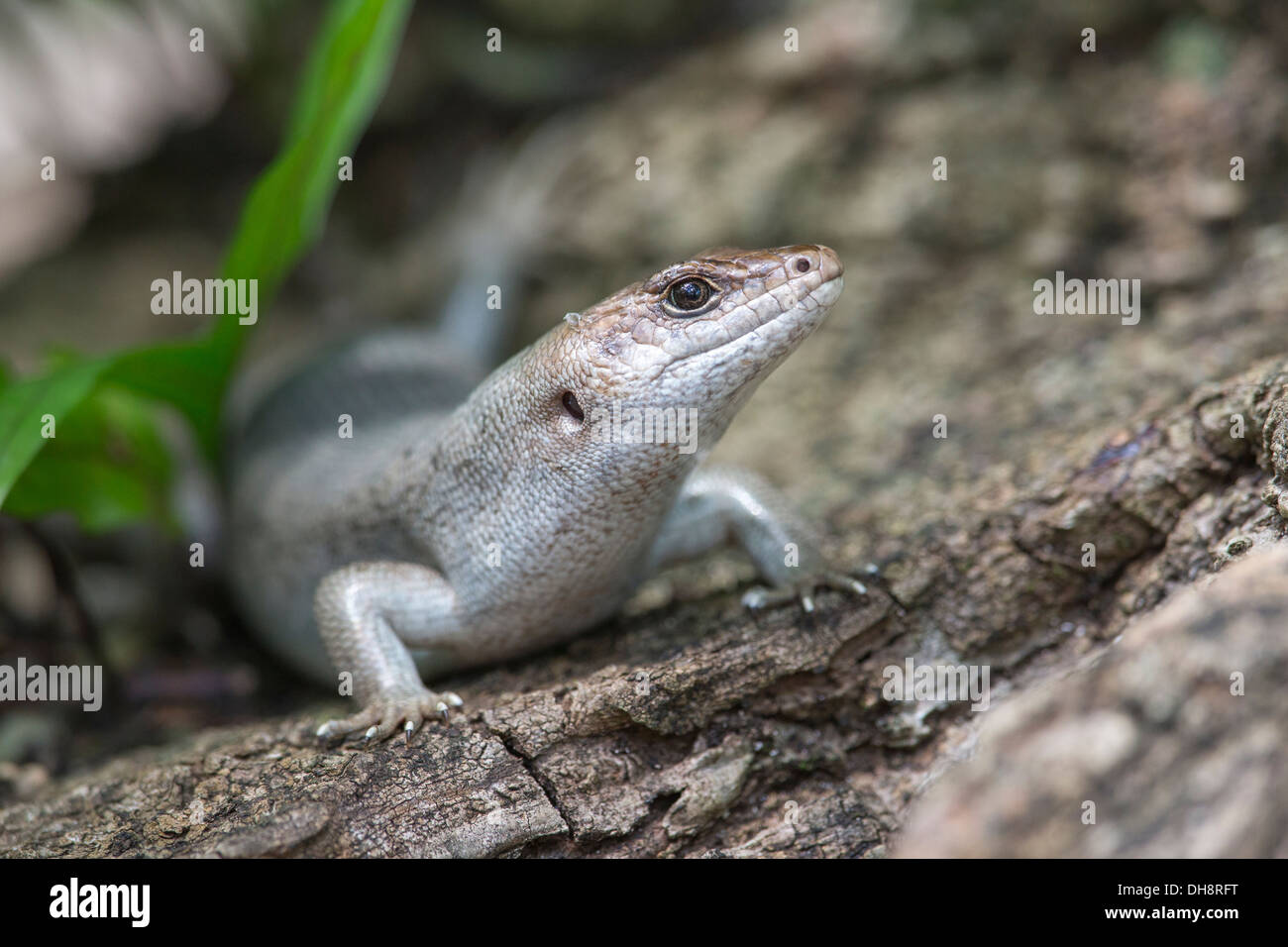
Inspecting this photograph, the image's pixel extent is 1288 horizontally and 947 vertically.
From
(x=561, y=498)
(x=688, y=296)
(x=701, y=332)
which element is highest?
(x=688, y=296)

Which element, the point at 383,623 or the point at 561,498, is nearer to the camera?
the point at 561,498

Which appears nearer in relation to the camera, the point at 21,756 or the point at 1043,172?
the point at 21,756

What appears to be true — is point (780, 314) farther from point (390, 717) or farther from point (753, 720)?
point (390, 717)

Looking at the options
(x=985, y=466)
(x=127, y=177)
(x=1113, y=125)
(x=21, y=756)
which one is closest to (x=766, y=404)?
(x=985, y=466)

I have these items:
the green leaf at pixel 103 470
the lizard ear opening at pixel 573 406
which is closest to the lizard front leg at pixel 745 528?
the lizard ear opening at pixel 573 406

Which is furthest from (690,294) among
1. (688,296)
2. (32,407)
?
(32,407)

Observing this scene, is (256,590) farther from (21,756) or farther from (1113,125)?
(1113,125)
